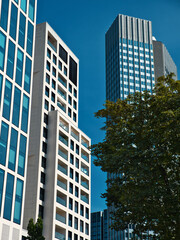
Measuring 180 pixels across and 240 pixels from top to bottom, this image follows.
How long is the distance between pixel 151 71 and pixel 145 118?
488 feet

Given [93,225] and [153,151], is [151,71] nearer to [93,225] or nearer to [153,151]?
[93,225]

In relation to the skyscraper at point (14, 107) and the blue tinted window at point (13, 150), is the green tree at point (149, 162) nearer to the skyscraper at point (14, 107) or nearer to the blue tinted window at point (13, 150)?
the skyscraper at point (14, 107)

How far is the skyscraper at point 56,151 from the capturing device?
55.2 m

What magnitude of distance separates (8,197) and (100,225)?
132585mm

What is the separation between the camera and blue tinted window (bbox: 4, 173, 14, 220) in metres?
39.0

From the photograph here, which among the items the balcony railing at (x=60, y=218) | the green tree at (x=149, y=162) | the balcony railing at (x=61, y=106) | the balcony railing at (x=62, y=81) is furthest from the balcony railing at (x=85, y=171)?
the green tree at (x=149, y=162)

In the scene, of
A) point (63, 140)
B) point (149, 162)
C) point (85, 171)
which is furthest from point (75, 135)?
point (149, 162)

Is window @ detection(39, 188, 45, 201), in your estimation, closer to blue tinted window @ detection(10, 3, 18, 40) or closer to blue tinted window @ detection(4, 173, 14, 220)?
blue tinted window @ detection(4, 173, 14, 220)

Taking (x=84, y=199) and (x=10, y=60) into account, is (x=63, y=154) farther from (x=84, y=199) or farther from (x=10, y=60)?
(x=10, y=60)

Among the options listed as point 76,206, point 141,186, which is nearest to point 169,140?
point 141,186

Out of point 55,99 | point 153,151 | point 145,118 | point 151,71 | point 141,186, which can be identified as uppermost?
point 151,71

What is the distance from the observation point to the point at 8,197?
3959 cm

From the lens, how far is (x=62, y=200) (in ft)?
191

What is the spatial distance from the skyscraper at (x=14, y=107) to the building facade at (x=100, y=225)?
12491cm
